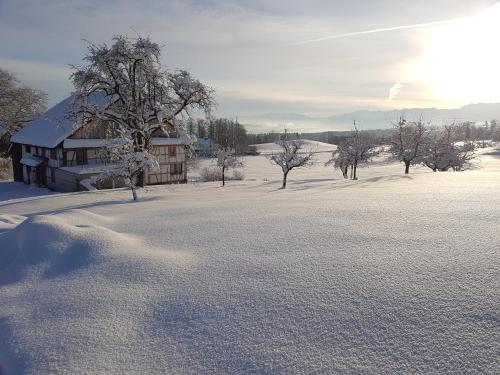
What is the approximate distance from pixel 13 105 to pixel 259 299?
52.6 meters

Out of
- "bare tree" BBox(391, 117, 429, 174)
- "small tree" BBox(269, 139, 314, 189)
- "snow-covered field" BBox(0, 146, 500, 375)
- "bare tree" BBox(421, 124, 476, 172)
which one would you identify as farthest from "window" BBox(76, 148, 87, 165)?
"bare tree" BBox(421, 124, 476, 172)

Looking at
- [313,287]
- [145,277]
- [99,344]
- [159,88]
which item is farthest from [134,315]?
[159,88]

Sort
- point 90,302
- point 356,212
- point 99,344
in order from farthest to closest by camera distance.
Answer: point 356,212 < point 90,302 < point 99,344

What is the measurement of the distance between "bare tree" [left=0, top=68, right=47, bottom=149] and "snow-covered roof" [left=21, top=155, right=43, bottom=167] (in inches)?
586

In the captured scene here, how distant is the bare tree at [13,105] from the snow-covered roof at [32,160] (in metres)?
14.9

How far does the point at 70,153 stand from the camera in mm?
29469

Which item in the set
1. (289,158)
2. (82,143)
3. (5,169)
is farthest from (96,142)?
(5,169)

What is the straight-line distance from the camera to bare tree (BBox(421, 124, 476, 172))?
35.5 metres

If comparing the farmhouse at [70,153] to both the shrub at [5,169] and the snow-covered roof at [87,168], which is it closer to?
the snow-covered roof at [87,168]

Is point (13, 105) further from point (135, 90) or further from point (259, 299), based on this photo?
point (259, 299)

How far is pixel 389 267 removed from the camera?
16.6ft

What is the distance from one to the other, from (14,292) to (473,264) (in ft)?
22.8

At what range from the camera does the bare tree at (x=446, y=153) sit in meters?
35.5

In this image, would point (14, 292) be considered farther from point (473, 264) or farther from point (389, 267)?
point (473, 264)
